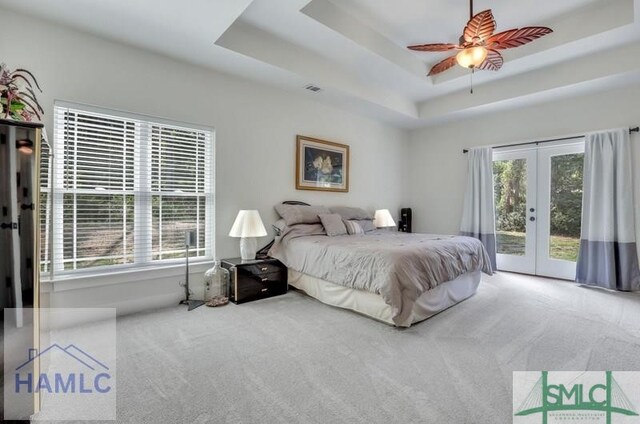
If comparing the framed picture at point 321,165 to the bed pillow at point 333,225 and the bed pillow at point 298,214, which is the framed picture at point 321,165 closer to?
the bed pillow at point 298,214

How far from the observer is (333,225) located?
401 cm

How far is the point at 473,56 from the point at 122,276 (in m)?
3.89

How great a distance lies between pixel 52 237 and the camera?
2.61m

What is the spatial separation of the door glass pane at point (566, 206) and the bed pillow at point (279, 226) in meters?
4.00

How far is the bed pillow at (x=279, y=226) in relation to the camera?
156 inches

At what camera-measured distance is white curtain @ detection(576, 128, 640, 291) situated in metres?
3.82

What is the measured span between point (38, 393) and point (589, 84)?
5.91 metres

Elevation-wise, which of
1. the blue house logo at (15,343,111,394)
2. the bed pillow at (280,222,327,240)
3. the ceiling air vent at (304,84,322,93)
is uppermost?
the ceiling air vent at (304,84,322,93)

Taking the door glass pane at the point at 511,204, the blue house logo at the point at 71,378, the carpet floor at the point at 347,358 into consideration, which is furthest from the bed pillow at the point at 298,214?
the door glass pane at the point at 511,204

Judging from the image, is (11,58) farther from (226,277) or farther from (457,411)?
(457,411)

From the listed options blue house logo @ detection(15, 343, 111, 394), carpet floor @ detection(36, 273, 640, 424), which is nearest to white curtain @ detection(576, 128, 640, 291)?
carpet floor @ detection(36, 273, 640, 424)

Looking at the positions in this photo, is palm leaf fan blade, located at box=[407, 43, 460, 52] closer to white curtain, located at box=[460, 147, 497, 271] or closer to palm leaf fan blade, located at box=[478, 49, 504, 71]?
palm leaf fan blade, located at box=[478, 49, 504, 71]

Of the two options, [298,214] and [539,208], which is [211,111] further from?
[539,208]

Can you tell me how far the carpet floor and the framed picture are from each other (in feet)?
6.21
